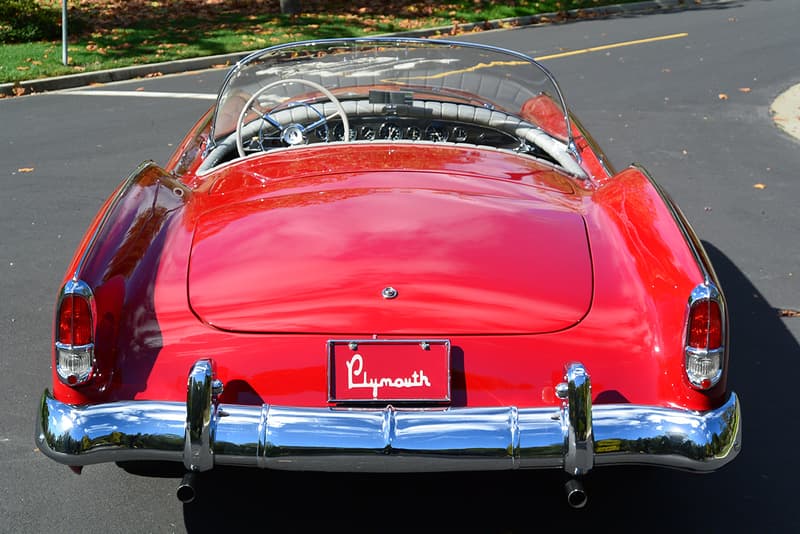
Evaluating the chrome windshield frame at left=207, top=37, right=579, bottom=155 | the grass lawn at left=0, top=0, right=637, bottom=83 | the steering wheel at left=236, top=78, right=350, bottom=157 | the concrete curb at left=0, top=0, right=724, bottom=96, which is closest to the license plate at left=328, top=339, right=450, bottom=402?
the steering wheel at left=236, top=78, right=350, bottom=157

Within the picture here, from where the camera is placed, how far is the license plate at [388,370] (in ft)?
9.84

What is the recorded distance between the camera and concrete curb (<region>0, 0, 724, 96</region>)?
12.2 m

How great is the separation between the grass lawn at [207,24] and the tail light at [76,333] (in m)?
10.1

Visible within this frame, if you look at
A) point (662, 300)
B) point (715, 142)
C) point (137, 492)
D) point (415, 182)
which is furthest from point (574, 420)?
point (715, 142)

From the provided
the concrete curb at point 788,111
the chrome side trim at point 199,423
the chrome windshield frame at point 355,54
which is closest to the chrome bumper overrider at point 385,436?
the chrome side trim at point 199,423

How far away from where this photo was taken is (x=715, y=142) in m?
9.27

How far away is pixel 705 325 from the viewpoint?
3.09m

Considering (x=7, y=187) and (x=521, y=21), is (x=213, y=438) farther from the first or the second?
(x=521, y=21)

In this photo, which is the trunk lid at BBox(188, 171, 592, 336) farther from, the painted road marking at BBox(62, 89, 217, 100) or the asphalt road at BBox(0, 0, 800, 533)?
A: the painted road marking at BBox(62, 89, 217, 100)

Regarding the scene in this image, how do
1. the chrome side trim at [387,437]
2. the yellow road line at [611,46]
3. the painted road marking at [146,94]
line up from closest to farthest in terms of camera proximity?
the chrome side trim at [387,437] < the painted road marking at [146,94] < the yellow road line at [611,46]

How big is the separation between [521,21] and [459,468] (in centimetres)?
1533

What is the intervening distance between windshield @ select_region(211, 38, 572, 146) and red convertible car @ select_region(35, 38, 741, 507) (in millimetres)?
1040

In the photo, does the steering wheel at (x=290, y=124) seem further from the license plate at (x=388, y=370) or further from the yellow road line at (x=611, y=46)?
the yellow road line at (x=611, y=46)

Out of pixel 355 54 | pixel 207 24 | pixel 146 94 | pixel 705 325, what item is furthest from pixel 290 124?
pixel 207 24
